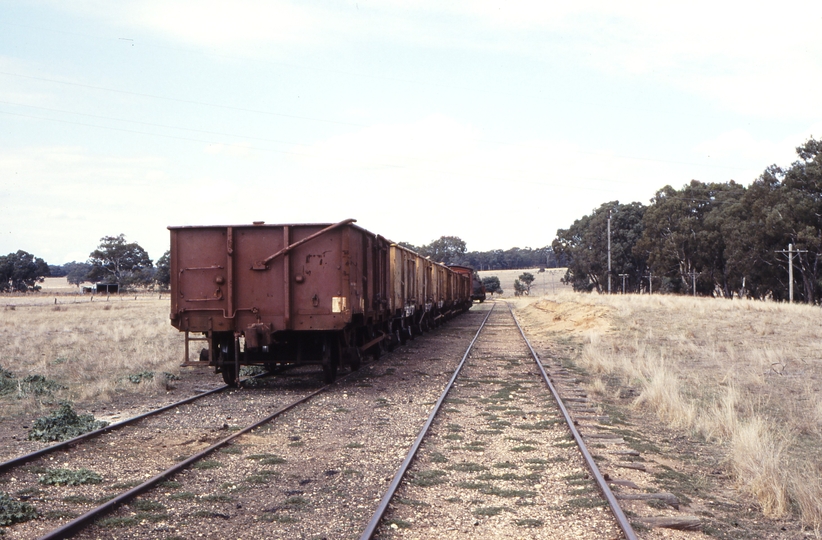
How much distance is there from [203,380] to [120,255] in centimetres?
9456

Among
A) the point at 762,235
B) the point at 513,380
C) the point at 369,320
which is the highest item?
the point at 762,235

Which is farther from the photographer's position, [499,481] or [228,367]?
[228,367]

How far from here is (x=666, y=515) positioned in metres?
5.91

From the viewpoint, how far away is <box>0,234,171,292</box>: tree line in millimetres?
101812

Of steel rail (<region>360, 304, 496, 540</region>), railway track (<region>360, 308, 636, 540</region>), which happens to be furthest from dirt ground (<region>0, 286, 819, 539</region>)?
steel rail (<region>360, 304, 496, 540</region>)

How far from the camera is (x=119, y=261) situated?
4038 inches

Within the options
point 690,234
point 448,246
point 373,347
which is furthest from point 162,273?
Answer: point 373,347

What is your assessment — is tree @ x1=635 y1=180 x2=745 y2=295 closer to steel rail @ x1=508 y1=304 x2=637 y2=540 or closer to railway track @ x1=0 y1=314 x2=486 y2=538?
railway track @ x1=0 y1=314 x2=486 y2=538

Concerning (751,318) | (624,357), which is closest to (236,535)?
(624,357)

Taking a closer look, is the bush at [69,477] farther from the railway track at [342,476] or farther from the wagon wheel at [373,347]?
the wagon wheel at [373,347]

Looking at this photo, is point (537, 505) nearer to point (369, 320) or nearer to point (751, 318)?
point (369, 320)

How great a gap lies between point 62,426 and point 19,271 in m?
113

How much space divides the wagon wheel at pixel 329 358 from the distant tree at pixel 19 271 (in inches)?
4344

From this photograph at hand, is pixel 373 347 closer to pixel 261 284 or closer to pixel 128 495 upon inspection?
pixel 261 284
